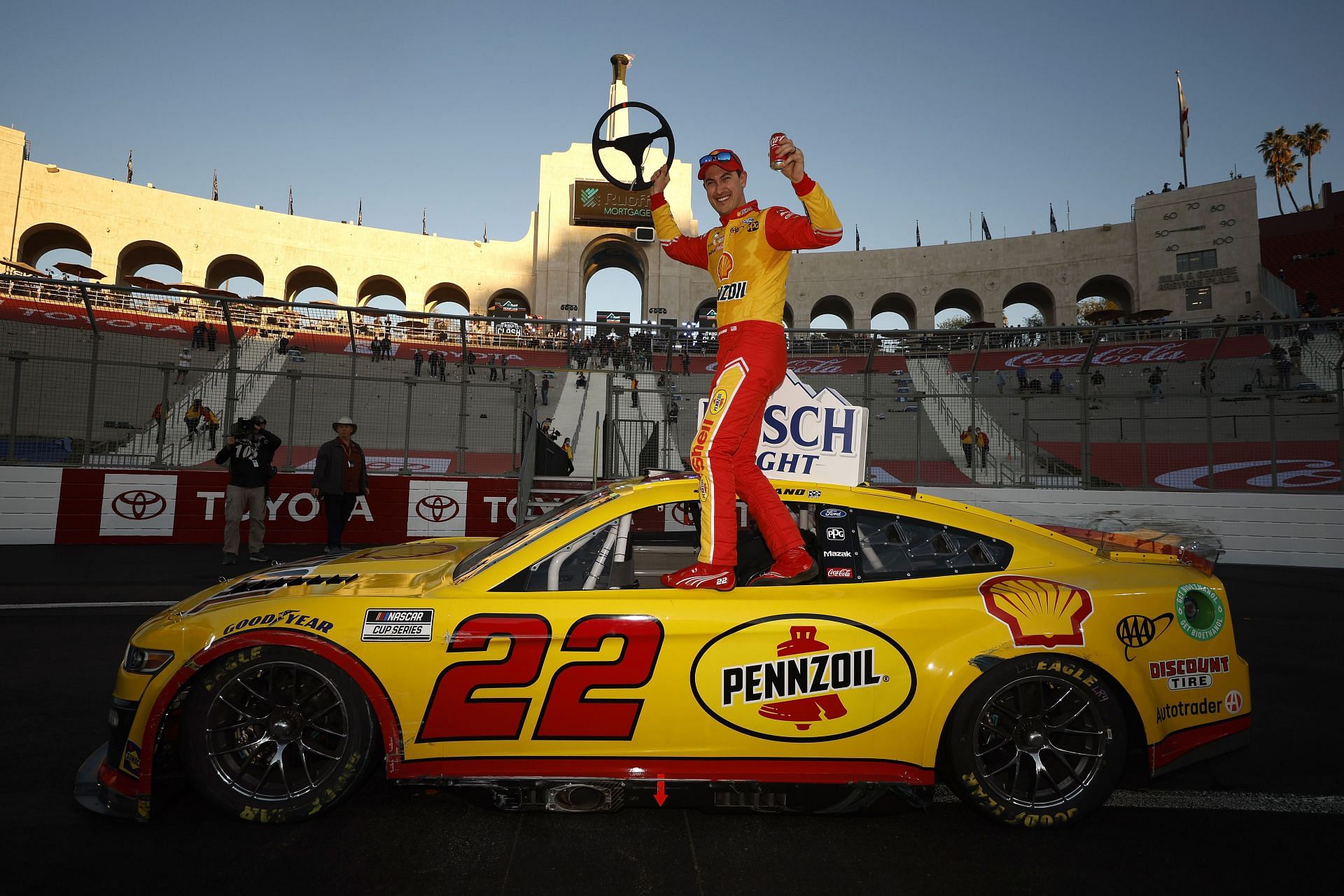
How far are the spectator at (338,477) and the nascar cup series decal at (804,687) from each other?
22.5ft

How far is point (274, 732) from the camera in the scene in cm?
242

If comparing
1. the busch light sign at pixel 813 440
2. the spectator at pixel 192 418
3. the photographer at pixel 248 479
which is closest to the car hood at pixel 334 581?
the busch light sign at pixel 813 440

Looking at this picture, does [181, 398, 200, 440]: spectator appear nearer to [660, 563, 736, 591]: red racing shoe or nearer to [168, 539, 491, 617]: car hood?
[168, 539, 491, 617]: car hood

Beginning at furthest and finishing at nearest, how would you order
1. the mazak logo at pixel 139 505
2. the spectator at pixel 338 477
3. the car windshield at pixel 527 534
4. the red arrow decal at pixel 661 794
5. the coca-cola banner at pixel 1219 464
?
the coca-cola banner at pixel 1219 464, the mazak logo at pixel 139 505, the spectator at pixel 338 477, the car windshield at pixel 527 534, the red arrow decal at pixel 661 794

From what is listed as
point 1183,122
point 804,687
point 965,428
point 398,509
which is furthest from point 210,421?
point 1183,122

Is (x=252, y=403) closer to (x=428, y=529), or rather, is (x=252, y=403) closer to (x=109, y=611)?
(x=428, y=529)

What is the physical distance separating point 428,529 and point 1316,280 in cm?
4378

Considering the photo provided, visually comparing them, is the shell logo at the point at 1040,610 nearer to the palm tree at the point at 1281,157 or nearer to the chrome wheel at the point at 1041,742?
the chrome wheel at the point at 1041,742

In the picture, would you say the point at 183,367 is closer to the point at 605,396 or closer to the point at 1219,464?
the point at 605,396

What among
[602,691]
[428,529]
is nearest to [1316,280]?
[428,529]

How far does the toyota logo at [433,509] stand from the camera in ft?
33.4

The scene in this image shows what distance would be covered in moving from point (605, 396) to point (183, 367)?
583cm

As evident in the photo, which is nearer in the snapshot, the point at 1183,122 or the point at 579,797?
the point at 579,797

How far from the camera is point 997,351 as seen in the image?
35.6 ft
